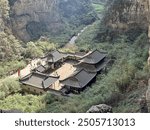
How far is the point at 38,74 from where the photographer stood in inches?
958

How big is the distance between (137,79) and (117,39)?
18404mm

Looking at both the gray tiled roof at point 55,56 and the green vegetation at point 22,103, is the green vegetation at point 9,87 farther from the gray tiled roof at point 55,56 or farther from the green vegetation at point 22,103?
the gray tiled roof at point 55,56

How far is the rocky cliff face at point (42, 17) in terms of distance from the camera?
126ft

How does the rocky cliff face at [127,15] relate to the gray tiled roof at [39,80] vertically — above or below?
above

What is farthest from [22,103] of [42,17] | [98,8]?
[98,8]

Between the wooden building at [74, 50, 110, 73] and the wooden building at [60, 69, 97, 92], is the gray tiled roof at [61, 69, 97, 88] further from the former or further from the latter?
the wooden building at [74, 50, 110, 73]

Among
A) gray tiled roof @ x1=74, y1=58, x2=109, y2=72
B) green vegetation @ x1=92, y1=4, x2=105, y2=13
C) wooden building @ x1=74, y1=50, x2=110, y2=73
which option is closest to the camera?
gray tiled roof @ x1=74, y1=58, x2=109, y2=72

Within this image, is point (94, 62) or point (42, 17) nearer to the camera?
point (94, 62)

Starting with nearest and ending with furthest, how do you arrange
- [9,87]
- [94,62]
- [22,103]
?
[22,103], [9,87], [94,62]

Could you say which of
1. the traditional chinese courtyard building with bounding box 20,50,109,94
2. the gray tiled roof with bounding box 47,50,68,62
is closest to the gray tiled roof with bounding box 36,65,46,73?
the traditional chinese courtyard building with bounding box 20,50,109,94

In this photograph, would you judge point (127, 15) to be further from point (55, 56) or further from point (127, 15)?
point (55, 56)

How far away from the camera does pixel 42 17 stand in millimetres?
42812

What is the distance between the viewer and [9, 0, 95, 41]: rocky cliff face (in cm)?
3847

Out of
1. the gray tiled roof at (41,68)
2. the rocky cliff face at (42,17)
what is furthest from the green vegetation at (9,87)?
the rocky cliff face at (42,17)
